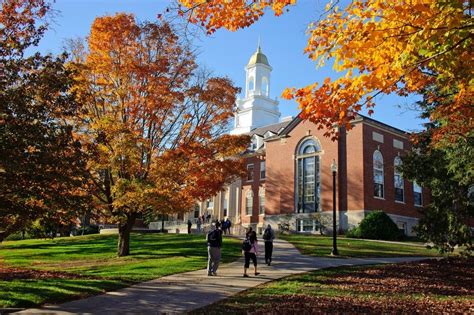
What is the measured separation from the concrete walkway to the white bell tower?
51600 mm

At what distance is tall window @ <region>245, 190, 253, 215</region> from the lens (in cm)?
5262

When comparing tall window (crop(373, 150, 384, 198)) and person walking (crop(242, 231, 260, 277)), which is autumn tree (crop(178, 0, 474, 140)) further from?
tall window (crop(373, 150, 384, 198))

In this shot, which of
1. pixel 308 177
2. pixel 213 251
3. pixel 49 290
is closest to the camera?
pixel 49 290

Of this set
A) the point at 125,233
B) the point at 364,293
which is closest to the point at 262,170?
the point at 125,233

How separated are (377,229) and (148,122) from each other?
70.3ft

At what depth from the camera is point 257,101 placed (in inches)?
2712

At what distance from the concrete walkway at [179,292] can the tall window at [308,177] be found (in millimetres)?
24587

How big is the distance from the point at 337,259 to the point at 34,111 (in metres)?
13.9

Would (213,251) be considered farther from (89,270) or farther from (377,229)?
(377,229)

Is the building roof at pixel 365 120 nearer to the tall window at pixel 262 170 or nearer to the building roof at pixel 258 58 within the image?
the tall window at pixel 262 170

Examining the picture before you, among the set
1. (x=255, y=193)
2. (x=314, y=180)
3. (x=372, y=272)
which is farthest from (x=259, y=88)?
(x=372, y=272)

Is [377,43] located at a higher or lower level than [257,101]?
lower

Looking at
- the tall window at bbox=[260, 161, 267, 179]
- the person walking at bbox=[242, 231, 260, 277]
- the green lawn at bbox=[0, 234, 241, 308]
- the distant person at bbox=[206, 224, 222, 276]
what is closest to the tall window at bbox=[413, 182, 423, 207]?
the tall window at bbox=[260, 161, 267, 179]

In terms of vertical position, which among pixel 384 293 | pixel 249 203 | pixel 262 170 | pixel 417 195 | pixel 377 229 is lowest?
pixel 384 293
